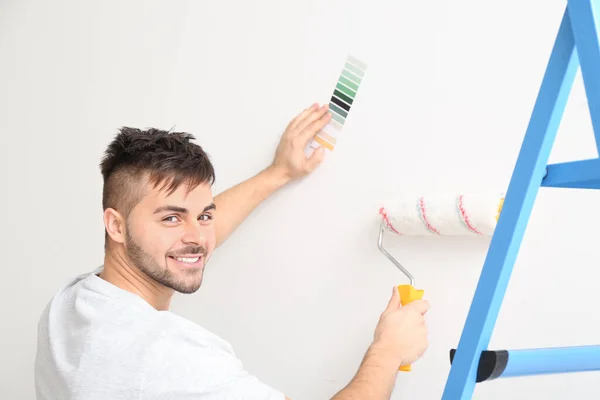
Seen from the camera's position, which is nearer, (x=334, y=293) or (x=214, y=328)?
(x=334, y=293)

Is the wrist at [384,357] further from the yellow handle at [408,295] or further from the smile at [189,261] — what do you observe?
the smile at [189,261]

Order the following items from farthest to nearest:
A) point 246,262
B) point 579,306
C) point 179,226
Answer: point 246,262
point 179,226
point 579,306

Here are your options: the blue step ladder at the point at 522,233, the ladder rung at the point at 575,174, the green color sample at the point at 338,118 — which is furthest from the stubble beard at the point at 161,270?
the ladder rung at the point at 575,174

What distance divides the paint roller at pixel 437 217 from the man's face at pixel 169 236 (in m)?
0.40

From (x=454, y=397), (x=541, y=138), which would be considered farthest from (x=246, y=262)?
(x=541, y=138)

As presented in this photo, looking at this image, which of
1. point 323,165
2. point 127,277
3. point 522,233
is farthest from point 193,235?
point 522,233

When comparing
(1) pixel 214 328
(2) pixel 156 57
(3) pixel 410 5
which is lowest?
(1) pixel 214 328

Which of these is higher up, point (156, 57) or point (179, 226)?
point (156, 57)

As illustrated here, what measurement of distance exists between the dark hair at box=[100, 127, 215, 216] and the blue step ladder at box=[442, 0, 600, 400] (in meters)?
0.69

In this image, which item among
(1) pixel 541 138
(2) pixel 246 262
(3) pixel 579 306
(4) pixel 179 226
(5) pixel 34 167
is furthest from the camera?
(5) pixel 34 167

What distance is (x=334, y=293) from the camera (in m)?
1.61

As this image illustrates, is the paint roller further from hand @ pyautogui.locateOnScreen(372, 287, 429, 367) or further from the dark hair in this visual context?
the dark hair

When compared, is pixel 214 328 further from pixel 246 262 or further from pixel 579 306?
pixel 579 306

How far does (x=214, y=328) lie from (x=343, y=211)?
19.5 inches
